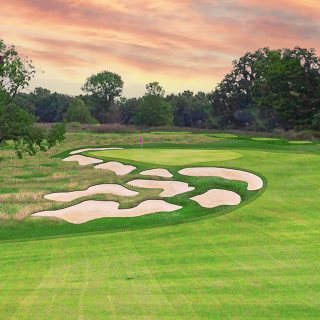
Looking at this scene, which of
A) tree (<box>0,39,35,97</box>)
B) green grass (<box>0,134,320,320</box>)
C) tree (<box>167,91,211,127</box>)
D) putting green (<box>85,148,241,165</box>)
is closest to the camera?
green grass (<box>0,134,320,320</box>)

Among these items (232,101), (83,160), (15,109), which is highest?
(232,101)

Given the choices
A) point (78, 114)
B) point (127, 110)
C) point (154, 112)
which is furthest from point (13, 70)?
point (127, 110)

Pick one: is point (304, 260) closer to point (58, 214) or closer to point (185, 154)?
point (58, 214)

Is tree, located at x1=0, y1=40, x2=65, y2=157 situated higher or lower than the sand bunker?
higher

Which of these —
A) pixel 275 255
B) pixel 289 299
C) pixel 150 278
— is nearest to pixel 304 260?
pixel 275 255

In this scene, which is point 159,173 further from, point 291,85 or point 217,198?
point 291,85

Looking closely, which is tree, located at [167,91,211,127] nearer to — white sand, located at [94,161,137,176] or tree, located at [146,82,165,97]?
tree, located at [146,82,165,97]

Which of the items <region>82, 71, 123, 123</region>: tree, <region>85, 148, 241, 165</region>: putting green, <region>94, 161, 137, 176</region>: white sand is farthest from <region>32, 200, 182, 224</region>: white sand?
<region>82, 71, 123, 123</region>: tree
